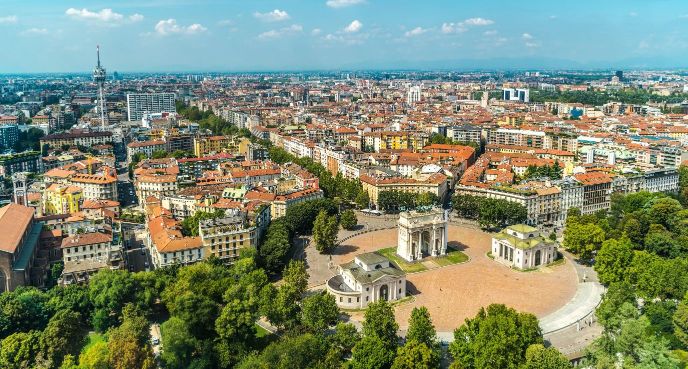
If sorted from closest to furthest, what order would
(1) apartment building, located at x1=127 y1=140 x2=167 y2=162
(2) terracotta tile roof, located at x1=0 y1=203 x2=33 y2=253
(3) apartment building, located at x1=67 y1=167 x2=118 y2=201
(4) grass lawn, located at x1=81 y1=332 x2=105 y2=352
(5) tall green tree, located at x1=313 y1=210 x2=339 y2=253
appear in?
(4) grass lawn, located at x1=81 y1=332 x2=105 y2=352 < (2) terracotta tile roof, located at x1=0 y1=203 x2=33 y2=253 < (5) tall green tree, located at x1=313 y1=210 x2=339 y2=253 < (3) apartment building, located at x1=67 y1=167 x2=118 y2=201 < (1) apartment building, located at x1=127 y1=140 x2=167 y2=162

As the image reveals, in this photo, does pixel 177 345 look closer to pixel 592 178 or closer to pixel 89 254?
pixel 89 254

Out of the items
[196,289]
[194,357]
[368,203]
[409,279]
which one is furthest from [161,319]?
[368,203]

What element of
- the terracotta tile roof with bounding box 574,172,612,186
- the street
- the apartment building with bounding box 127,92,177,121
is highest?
the apartment building with bounding box 127,92,177,121

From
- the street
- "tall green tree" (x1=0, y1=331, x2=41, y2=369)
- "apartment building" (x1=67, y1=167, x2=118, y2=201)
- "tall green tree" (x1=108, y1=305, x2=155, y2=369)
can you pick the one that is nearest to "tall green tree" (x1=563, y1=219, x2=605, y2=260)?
"tall green tree" (x1=108, y1=305, x2=155, y2=369)

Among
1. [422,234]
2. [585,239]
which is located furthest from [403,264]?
[585,239]

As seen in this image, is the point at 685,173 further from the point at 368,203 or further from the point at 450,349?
the point at 450,349

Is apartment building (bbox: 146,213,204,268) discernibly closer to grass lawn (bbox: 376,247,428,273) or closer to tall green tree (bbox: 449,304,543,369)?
grass lawn (bbox: 376,247,428,273)

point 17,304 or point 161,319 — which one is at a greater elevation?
point 17,304
